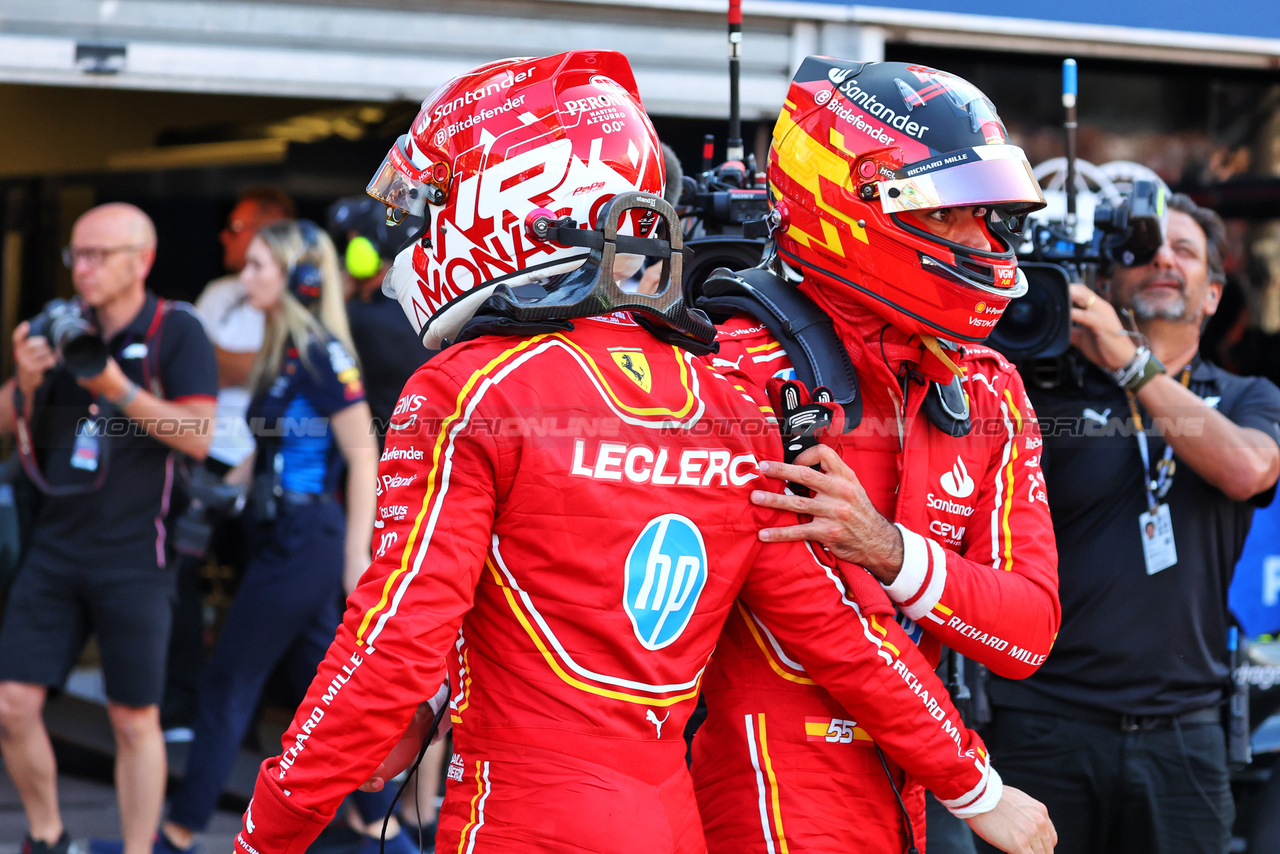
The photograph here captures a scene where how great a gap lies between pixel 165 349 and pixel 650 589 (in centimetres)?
296

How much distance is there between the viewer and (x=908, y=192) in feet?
6.45

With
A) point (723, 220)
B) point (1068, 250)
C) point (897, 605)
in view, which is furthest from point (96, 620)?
point (1068, 250)

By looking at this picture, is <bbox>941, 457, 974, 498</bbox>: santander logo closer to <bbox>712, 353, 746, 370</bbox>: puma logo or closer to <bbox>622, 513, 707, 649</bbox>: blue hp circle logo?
<bbox>712, 353, 746, 370</bbox>: puma logo

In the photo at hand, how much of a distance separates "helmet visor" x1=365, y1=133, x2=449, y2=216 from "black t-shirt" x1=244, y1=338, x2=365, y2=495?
255cm

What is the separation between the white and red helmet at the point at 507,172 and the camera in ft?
5.85

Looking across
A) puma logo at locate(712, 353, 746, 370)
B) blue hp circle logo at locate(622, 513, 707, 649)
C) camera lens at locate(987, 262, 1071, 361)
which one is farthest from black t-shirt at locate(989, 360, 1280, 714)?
blue hp circle logo at locate(622, 513, 707, 649)

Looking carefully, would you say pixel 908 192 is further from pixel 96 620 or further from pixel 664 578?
pixel 96 620

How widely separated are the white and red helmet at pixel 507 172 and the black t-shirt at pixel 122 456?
8.13 feet

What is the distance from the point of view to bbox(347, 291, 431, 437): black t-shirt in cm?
466

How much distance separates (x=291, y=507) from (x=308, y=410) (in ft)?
1.10

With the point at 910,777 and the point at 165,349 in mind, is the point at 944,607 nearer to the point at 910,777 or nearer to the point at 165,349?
the point at 910,777

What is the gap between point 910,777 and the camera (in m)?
2.00

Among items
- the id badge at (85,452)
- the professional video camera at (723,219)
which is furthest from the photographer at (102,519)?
the professional video camera at (723,219)

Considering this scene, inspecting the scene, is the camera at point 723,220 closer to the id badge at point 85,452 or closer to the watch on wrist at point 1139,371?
the watch on wrist at point 1139,371
